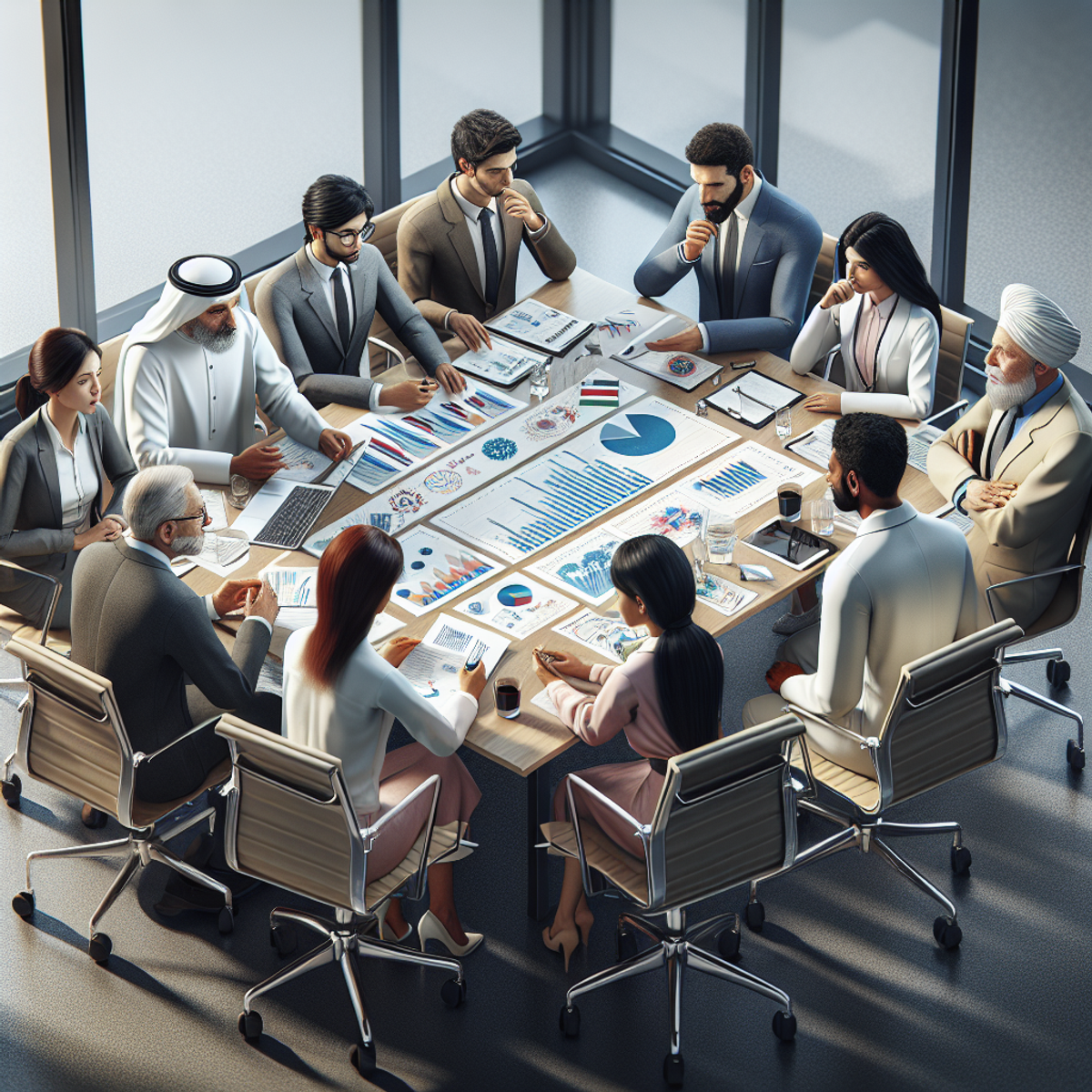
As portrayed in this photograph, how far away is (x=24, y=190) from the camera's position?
7.55 m

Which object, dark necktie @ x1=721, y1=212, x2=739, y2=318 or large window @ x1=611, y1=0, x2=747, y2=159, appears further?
large window @ x1=611, y1=0, x2=747, y2=159

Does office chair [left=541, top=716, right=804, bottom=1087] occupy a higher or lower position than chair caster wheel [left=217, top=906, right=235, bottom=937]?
higher

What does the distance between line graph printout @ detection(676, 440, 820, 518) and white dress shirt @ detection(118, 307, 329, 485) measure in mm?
1457

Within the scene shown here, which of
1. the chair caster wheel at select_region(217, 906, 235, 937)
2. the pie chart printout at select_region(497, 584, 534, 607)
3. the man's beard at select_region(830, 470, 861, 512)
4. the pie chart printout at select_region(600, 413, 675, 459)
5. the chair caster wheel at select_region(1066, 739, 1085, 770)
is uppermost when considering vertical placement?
the man's beard at select_region(830, 470, 861, 512)

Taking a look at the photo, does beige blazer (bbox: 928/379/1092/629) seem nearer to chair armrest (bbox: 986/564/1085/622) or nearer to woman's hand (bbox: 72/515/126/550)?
chair armrest (bbox: 986/564/1085/622)

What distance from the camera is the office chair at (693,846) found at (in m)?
4.20

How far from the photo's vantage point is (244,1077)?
4.64 metres

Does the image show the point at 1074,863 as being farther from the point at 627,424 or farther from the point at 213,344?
the point at 213,344

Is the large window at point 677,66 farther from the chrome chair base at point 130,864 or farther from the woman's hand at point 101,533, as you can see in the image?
the chrome chair base at point 130,864

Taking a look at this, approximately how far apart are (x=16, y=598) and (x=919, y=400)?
135 inches

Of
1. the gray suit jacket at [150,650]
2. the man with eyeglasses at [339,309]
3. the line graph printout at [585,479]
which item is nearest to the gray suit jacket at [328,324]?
the man with eyeglasses at [339,309]

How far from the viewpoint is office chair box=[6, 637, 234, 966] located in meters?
4.52

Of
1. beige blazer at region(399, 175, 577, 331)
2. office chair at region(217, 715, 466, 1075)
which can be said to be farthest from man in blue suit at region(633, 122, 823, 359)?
office chair at region(217, 715, 466, 1075)

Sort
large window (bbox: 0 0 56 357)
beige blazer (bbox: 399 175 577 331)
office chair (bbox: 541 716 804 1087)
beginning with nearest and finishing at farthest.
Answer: office chair (bbox: 541 716 804 1087), beige blazer (bbox: 399 175 577 331), large window (bbox: 0 0 56 357)
